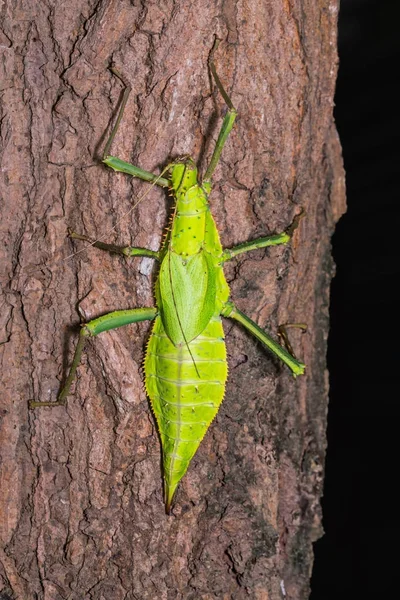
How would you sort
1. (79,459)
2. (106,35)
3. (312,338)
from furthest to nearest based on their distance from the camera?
1. (312,338)
2. (79,459)
3. (106,35)

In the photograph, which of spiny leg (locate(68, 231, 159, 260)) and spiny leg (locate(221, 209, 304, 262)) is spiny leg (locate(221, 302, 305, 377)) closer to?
spiny leg (locate(221, 209, 304, 262))

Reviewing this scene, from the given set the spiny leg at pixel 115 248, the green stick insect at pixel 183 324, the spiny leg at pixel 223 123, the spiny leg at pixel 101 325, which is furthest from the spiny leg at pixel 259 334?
the spiny leg at pixel 223 123

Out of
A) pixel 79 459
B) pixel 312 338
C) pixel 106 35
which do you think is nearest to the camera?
pixel 106 35

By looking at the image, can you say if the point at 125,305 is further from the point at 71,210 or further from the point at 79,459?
the point at 79,459

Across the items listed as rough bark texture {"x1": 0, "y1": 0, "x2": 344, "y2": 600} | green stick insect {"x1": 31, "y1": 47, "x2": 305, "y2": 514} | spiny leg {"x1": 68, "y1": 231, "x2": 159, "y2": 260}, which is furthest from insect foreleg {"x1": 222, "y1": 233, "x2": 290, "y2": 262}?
spiny leg {"x1": 68, "y1": 231, "x2": 159, "y2": 260}

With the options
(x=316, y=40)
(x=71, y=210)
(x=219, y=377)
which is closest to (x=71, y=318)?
(x=71, y=210)

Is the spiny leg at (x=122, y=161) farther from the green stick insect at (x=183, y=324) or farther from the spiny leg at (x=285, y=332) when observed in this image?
the spiny leg at (x=285, y=332)

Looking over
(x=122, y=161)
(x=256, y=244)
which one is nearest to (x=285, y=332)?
(x=256, y=244)
